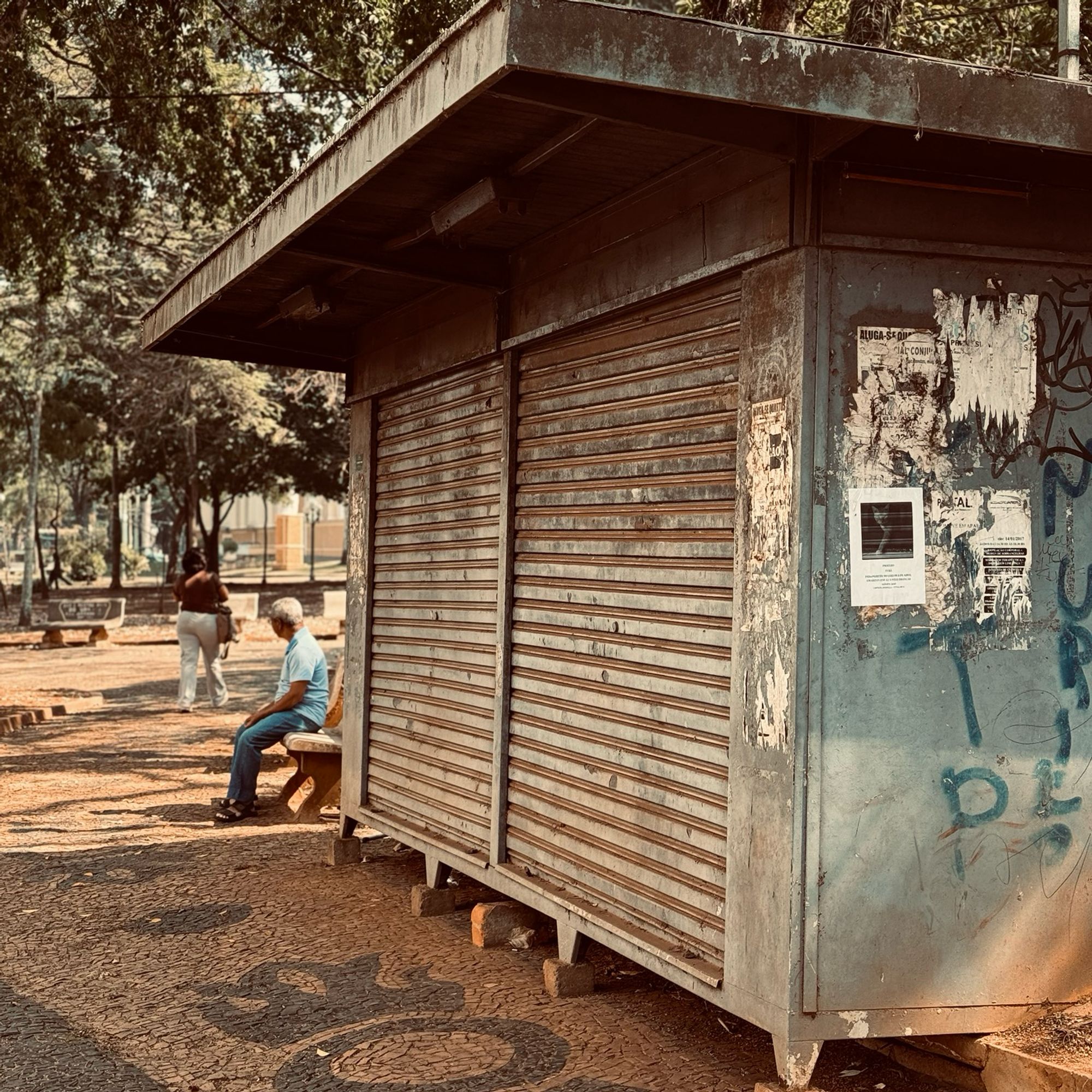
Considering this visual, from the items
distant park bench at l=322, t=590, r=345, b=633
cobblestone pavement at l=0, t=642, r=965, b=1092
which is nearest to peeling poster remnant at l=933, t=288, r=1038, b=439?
cobblestone pavement at l=0, t=642, r=965, b=1092

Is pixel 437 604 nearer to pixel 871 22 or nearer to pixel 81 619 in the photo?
pixel 871 22

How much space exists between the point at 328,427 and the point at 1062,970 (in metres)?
33.5

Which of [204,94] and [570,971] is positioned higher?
[204,94]

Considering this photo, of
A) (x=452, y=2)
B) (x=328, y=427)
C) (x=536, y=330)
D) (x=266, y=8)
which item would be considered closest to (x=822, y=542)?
(x=536, y=330)

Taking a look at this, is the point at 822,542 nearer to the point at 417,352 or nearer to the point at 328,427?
the point at 417,352

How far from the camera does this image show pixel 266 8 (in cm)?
1165

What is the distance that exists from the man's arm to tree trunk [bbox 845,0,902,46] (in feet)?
17.7

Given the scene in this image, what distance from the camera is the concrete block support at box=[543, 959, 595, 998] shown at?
5219 millimetres

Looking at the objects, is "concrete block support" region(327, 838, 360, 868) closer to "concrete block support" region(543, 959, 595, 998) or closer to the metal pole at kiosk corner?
"concrete block support" region(543, 959, 595, 998)

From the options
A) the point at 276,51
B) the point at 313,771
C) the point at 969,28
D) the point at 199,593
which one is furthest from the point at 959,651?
the point at 199,593

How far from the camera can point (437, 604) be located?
22.9ft

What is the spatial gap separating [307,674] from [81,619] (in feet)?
55.9

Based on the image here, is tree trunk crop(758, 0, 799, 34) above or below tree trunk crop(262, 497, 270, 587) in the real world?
above

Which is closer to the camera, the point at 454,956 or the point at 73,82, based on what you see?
the point at 454,956
